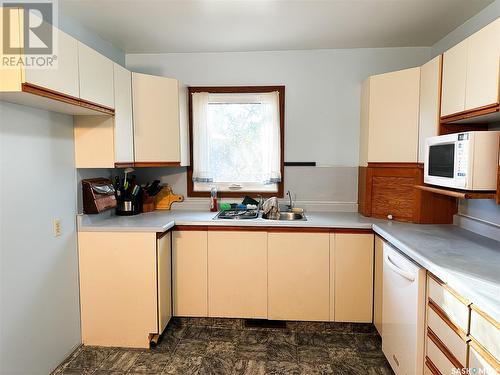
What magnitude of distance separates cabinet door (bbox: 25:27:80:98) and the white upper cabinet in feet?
6.91

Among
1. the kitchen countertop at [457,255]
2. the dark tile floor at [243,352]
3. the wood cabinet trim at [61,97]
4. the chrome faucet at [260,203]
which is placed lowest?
the dark tile floor at [243,352]

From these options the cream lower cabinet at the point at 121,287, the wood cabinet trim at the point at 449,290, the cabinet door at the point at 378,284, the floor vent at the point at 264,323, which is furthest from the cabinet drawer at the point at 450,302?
the cream lower cabinet at the point at 121,287

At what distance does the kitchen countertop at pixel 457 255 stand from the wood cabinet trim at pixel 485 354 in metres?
0.16

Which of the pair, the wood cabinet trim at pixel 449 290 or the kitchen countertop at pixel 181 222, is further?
the kitchen countertop at pixel 181 222

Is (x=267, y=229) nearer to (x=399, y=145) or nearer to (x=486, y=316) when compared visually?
(x=399, y=145)

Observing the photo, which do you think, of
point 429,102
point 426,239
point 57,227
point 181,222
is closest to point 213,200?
point 181,222

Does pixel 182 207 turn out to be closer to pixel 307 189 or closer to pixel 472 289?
pixel 307 189

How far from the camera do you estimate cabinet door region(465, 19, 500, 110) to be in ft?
5.05

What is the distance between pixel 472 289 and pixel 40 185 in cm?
229

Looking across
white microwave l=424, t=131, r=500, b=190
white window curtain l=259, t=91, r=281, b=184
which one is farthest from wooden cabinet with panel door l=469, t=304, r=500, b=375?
white window curtain l=259, t=91, r=281, b=184

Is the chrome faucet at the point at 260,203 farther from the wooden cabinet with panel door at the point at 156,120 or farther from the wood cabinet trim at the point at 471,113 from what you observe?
the wood cabinet trim at the point at 471,113

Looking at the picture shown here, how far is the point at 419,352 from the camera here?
165cm

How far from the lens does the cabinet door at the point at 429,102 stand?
83.7 inches

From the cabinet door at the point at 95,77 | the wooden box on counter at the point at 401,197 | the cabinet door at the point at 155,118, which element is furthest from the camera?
the cabinet door at the point at 155,118
